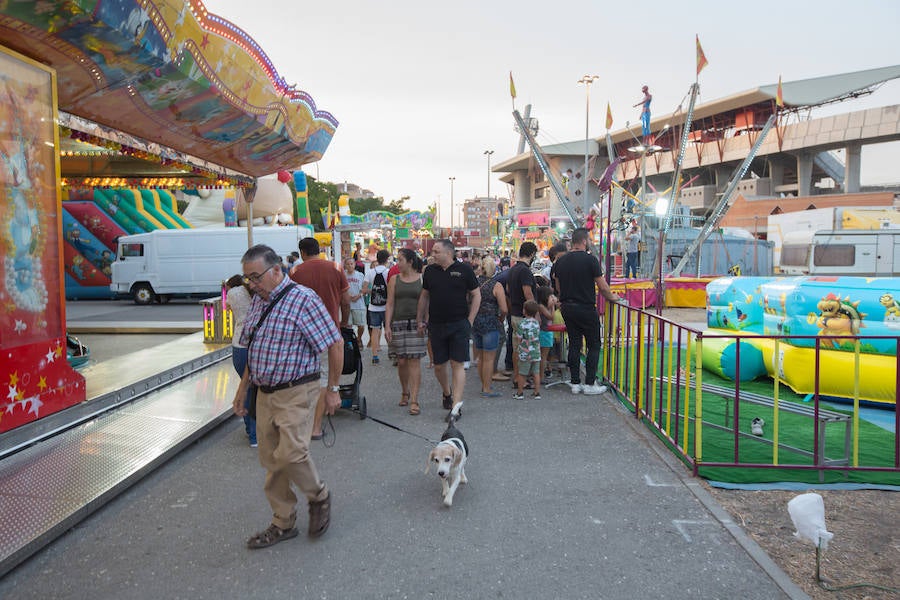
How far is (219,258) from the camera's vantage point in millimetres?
21984

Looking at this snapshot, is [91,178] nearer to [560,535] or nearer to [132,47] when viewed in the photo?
[132,47]

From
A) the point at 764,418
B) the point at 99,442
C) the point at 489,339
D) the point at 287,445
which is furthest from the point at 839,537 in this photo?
the point at 99,442

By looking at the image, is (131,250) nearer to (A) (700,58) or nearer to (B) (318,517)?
(A) (700,58)

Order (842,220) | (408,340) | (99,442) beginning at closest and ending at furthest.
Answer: (99,442) < (408,340) < (842,220)

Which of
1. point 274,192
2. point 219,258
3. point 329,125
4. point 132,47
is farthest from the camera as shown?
point 274,192

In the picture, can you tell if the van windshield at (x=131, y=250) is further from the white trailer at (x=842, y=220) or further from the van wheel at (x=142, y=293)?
the white trailer at (x=842, y=220)

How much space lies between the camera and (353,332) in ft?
22.0

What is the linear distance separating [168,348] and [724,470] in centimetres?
868

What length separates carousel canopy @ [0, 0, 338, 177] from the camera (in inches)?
199

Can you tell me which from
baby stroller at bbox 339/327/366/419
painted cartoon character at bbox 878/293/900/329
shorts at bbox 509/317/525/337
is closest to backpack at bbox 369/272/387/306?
shorts at bbox 509/317/525/337

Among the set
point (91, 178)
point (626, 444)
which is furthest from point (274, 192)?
point (626, 444)

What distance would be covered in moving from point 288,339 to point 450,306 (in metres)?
3.06

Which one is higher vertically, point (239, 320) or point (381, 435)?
point (239, 320)

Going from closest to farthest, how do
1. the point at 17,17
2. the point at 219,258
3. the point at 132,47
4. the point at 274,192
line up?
the point at 17,17, the point at 132,47, the point at 219,258, the point at 274,192
